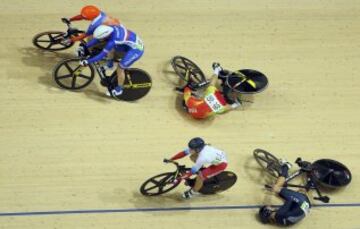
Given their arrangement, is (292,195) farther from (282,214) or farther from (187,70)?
(187,70)

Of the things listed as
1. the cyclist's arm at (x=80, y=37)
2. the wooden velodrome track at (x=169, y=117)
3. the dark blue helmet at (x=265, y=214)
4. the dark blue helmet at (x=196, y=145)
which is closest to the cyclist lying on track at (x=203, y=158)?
the dark blue helmet at (x=196, y=145)

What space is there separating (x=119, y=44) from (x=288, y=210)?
269 centimetres

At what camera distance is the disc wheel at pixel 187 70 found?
7715mm

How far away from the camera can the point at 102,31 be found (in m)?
6.91

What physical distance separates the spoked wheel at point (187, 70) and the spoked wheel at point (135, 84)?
0.40m

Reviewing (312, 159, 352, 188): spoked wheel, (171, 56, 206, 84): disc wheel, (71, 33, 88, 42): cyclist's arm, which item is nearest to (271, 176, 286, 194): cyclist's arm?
(312, 159, 352, 188): spoked wheel

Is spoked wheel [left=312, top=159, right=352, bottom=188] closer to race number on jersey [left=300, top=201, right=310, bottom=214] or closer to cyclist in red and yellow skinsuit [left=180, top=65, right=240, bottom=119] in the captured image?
race number on jersey [left=300, top=201, right=310, bottom=214]

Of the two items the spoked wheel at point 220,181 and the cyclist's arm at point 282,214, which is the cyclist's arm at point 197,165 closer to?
the spoked wheel at point 220,181

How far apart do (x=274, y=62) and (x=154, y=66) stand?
1625 mm

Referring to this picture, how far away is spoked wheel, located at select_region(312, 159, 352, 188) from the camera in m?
6.97

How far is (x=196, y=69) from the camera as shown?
25.6 feet

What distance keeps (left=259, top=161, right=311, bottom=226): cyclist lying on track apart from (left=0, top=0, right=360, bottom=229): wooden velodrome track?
202 millimetres

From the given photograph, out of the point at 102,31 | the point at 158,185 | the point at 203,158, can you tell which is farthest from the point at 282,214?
the point at 102,31

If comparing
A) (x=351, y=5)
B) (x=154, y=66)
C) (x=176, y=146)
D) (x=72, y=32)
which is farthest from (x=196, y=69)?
(x=351, y=5)
